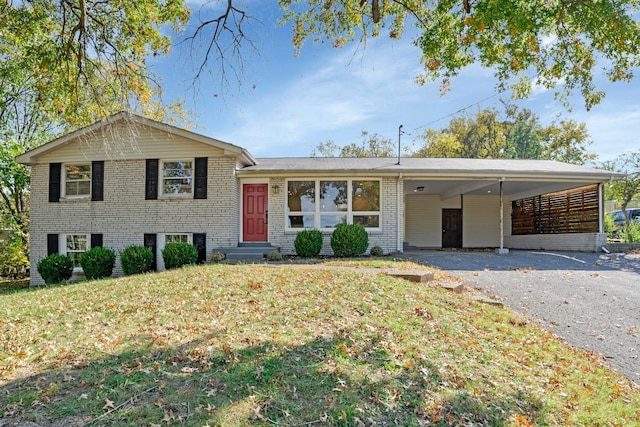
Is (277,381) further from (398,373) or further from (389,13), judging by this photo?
(389,13)

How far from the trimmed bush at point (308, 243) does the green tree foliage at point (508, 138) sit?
2479cm

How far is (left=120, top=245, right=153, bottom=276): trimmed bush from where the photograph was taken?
36.7 feet

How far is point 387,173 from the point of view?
12.2 metres

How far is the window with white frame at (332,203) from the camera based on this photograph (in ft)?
41.4

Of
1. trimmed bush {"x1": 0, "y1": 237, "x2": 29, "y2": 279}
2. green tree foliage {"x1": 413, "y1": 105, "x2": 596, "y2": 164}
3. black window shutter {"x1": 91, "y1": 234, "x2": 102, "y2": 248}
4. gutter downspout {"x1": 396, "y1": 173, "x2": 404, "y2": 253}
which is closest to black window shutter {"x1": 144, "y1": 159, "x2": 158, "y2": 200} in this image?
black window shutter {"x1": 91, "y1": 234, "x2": 102, "y2": 248}

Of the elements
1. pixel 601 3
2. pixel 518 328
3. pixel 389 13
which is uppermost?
pixel 389 13

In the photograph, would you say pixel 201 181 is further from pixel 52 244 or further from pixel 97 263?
pixel 52 244

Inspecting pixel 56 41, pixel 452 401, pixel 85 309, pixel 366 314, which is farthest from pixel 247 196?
pixel 452 401

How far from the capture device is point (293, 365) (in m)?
3.56

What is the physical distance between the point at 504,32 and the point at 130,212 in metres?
11.6

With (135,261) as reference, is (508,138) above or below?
above

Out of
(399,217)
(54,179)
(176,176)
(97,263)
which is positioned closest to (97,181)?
(54,179)

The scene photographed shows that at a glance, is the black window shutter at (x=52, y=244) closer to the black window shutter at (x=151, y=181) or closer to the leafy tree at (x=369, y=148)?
the black window shutter at (x=151, y=181)

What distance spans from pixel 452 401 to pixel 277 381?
1519 mm
